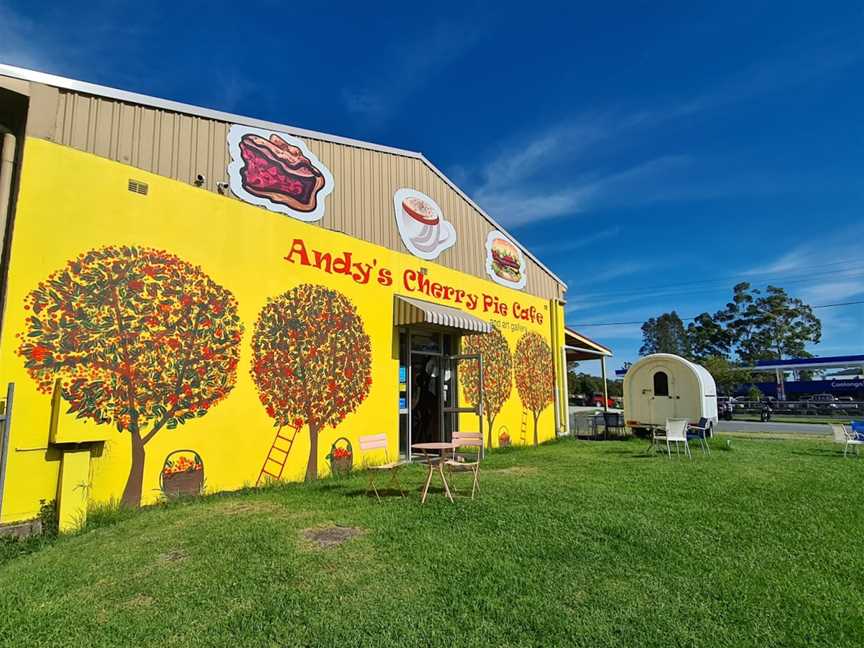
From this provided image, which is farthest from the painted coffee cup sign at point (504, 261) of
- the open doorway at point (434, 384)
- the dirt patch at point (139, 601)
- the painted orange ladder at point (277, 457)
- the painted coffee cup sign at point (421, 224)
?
the dirt patch at point (139, 601)

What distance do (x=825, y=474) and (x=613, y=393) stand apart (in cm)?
5215

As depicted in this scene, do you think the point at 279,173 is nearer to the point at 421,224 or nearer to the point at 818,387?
the point at 421,224

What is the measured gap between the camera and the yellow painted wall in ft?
17.1

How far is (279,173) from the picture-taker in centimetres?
798

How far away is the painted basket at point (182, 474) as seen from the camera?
6.18 metres

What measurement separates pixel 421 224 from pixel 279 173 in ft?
11.5

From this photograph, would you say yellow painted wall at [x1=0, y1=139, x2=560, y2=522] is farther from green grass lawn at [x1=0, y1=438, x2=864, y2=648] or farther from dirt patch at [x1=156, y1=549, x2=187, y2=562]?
dirt patch at [x1=156, y1=549, x2=187, y2=562]

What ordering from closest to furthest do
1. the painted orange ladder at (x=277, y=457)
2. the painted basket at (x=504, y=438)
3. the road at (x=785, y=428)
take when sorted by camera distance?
1. the painted orange ladder at (x=277, y=457)
2. the painted basket at (x=504, y=438)
3. the road at (x=785, y=428)

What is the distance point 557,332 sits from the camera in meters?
15.0

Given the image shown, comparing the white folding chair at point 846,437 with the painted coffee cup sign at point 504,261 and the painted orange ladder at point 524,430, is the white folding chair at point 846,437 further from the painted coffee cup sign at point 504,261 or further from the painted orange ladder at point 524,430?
the painted coffee cup sign at point 504,261

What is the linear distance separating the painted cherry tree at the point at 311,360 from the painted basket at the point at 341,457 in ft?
1.03

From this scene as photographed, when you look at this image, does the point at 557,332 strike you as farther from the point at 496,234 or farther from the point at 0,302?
the point at 0,302

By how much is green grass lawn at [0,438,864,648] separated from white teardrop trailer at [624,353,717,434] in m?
7.66

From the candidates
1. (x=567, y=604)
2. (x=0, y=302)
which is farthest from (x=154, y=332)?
(x=567, y=604)
